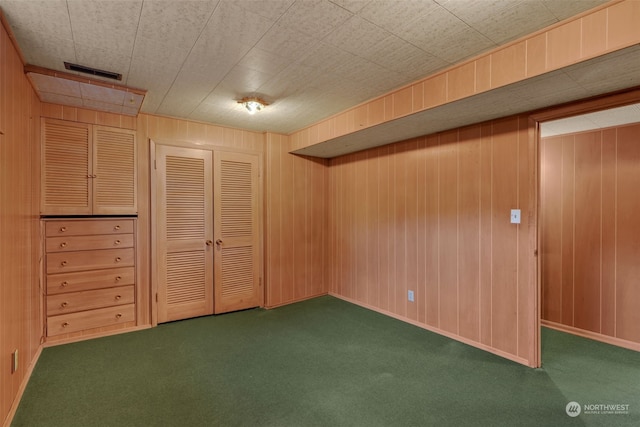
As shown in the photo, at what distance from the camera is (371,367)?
2539mm

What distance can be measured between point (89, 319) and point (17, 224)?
1.46 m

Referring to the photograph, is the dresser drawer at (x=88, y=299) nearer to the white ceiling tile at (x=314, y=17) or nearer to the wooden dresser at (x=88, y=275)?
the wooden dresser at (x=88, y=275)

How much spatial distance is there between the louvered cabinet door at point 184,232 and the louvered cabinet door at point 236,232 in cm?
10

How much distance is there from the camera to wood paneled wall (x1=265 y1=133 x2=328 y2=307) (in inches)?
165

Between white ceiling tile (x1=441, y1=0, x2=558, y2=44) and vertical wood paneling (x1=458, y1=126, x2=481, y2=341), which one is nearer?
white ceiling tile (x1=441, y1=0, x2=558, y2=44)

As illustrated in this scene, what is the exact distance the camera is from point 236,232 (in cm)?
400

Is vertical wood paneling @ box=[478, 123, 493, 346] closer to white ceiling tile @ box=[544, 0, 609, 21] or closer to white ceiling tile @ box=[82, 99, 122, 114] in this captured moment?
white ceiling tile @ box=[544, 0, 609, 21]

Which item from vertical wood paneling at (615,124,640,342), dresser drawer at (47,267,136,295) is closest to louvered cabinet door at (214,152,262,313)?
dresser drawer at (47,267,136,295)

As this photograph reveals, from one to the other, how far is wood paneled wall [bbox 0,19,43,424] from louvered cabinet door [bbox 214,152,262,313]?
5.50 ft

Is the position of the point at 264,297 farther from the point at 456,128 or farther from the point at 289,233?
the point at 456,128

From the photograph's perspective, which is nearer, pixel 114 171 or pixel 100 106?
pixel 100 106

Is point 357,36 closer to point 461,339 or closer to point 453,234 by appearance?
point 453,234

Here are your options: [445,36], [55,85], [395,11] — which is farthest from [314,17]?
[55,85]

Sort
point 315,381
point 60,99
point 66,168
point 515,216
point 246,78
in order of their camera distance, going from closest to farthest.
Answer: point 315,381
point 246,78
point 515,216
point 60,99
point 66,168
